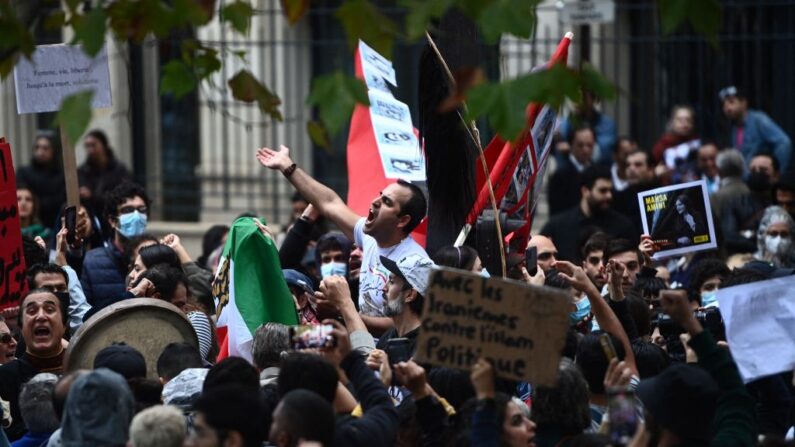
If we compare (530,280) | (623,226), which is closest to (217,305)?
(530,280)

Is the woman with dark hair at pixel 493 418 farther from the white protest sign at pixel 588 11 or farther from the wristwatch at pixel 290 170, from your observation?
the white protest sign at pixel 588 11

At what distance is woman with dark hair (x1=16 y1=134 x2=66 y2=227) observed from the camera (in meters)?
15.0

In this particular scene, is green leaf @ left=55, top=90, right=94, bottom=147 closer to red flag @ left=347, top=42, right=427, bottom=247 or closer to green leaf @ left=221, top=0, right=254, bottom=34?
green leaf @ left=221, top=0, right=254, bottom=34

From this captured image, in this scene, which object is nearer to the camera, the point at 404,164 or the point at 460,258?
the point at 460,258

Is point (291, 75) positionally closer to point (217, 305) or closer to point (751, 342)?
point (217, 305)

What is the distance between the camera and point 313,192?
893 cm

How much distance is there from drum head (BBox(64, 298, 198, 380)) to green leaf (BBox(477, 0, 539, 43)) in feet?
9.01

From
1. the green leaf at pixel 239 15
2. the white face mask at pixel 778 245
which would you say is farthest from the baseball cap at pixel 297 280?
the white face mask at pixel 778 245

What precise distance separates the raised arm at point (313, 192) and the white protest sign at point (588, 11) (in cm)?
584

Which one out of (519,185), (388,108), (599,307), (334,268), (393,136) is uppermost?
(388,108)

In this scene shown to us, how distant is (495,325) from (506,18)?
3.87ft

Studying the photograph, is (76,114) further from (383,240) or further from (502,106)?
(383,240)

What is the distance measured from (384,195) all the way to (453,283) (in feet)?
8.32

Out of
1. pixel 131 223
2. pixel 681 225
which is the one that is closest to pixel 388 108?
pixel 131 223
